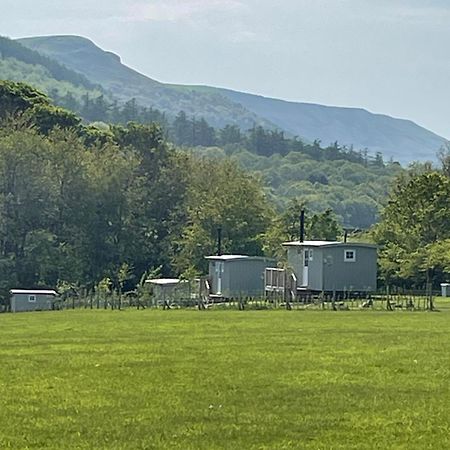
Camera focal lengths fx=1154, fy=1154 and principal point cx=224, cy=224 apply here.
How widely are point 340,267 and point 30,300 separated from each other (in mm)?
16753

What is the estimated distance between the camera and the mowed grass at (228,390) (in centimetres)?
1375

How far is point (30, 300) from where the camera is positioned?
203 feet

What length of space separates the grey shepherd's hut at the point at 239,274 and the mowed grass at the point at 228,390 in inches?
1223

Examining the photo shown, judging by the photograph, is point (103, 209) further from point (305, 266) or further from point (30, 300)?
point (305, 266)

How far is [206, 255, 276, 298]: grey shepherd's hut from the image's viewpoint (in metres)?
62.8

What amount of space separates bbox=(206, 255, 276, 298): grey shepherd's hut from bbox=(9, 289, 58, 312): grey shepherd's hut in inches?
346

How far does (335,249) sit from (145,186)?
2625 centimetres

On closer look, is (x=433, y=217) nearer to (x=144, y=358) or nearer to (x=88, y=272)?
(x=88, y=272)

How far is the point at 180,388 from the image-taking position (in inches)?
710

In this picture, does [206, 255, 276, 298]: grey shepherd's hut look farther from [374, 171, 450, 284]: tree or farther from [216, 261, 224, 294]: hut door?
[374, 171, 450, 284]: tree

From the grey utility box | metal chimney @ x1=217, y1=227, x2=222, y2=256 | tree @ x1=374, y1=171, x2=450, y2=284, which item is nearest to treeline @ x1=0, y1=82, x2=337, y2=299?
metal chimney @ x1=217, y1=227, x2=222, y2=256

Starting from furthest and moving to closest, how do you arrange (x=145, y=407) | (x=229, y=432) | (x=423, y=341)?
(x=423, y=341) < (x=145, y=407) < (x=229, y=432)

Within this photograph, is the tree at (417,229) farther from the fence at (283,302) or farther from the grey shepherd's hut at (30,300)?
the grey shepherd's hut at (30,300)

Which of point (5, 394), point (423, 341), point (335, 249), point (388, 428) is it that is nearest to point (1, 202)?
point (335, 249)
